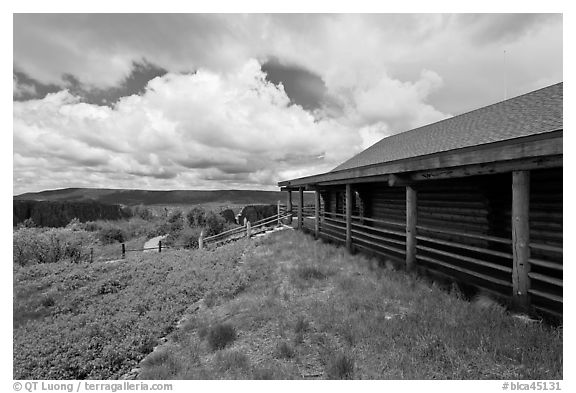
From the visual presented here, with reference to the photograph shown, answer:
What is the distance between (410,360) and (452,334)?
3.28ft

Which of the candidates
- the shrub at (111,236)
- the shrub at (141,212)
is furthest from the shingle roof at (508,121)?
the shrub at (141,212)

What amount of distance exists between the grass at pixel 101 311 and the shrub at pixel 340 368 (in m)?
2.51

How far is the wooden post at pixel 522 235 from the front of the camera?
4.66 metres

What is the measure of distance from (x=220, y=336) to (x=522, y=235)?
5787mm

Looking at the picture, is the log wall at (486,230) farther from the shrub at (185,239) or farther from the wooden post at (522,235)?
the shrub at (185,239)

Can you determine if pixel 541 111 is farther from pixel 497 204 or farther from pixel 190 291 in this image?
pixel 190 291

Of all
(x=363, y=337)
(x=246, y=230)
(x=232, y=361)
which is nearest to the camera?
(x=232, y=361)

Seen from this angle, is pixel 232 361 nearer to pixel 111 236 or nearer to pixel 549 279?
pixel 549 279

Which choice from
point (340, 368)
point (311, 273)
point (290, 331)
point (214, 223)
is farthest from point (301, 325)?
point (214, 223)

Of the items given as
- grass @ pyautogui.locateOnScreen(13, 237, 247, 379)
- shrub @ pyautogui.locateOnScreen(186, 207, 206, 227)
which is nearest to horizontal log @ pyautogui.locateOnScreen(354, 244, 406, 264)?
grass @ pyautogui.locateOnScreen(13, 237, 247, 379)

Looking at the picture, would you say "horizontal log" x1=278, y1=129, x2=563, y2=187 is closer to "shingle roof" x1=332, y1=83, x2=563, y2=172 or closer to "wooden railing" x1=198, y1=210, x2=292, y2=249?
"shingle roof" x1=332, y1=83, x2=563, y2=172

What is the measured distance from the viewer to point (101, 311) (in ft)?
25.4

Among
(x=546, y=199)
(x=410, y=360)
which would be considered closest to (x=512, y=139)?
(x=546, y=199)

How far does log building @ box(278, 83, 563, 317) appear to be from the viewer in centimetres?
468
